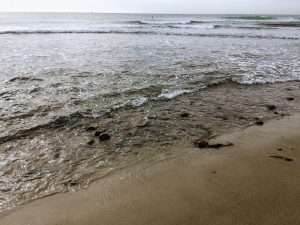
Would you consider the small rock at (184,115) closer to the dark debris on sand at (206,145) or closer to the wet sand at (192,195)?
the dark debris on sand at (206,145)

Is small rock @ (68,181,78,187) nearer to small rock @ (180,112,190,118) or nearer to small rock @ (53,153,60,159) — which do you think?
small rock @ (53,153,60,159)

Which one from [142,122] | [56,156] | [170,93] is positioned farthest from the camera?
[170,93]

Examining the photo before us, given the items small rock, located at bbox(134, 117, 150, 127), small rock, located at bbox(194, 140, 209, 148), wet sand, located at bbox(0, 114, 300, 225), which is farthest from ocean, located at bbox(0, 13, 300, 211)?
wet sand, located at bbox(0, 114, 300, 225)

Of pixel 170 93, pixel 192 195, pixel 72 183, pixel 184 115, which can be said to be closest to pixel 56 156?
pixel 72 183

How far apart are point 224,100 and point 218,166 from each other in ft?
10.9

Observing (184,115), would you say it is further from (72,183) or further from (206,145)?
(72,183)

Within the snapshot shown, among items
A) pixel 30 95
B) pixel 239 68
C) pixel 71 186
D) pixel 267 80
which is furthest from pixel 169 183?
pixel 239 68

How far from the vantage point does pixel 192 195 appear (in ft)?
11.5

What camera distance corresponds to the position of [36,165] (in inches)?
167

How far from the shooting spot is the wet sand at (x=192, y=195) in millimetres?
3119

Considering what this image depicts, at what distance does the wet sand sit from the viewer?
3.12 m

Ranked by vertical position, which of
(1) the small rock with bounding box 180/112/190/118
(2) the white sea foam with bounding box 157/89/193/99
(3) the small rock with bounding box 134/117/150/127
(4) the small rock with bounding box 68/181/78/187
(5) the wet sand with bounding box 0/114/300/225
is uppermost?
(5) the wet sand with bounding box 0/114/300/225

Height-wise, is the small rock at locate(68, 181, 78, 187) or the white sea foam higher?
the small rock at locate(68, 181, 78, 187)

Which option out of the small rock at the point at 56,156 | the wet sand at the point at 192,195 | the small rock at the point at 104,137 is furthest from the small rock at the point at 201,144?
the small rock at the point at 56,156
